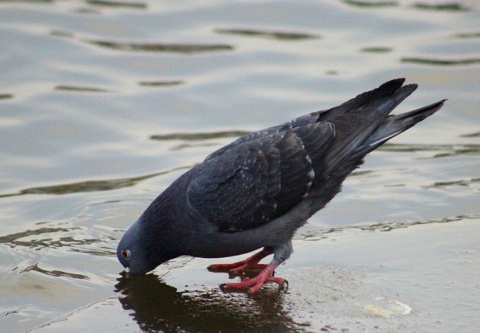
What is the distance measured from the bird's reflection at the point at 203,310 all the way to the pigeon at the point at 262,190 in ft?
1.13

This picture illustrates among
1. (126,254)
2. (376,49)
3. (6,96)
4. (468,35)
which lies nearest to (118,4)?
(6,96)

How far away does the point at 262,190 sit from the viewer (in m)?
6.55

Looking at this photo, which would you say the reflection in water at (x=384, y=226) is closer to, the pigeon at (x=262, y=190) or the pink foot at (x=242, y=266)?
the pink foot at (x=242, y=266)

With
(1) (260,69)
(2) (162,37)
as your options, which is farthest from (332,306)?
(2) (162,37)

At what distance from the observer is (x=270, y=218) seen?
21.4 feet

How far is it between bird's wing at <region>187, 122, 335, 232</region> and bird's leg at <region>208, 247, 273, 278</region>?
1.37 ft

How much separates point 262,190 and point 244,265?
2.19ft

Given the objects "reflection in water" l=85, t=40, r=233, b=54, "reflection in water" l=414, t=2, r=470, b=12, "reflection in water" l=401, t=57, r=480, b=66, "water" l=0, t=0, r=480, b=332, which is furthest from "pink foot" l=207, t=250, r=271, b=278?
"reflection in water" l=414, t=2, r=470, b=12

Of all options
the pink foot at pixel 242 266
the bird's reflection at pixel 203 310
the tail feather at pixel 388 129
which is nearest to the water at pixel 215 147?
the bird's reflection at pixel 203 310

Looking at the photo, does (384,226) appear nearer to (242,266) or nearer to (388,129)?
(388,129)

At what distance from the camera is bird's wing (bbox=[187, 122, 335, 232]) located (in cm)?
650

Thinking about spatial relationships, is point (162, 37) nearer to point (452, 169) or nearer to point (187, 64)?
point (187, 64)

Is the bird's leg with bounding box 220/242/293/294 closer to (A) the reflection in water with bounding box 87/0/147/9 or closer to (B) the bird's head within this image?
(B) the bird's head

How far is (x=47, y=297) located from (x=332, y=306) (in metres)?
2.37
